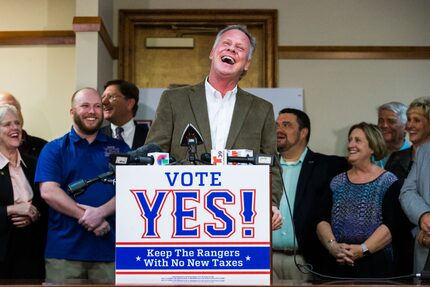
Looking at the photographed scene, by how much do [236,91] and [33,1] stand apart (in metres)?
3.37

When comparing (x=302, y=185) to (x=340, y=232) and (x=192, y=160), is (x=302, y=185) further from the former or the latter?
(x=192, y=160)

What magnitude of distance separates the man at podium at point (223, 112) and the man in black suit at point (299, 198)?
119cm

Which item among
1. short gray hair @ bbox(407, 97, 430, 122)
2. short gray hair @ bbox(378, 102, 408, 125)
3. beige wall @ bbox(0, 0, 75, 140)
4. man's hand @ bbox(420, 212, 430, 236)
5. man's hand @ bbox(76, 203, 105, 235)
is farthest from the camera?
beige wall @ bbox(0, 0, 75, 140)

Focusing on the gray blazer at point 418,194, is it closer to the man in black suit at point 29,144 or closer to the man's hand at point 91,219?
the man's hand at point 91,219

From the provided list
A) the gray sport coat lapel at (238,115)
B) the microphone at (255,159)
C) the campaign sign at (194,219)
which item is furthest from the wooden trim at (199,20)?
the campaign sign at (194,219)

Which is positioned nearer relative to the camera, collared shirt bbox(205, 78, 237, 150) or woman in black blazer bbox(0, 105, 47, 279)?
collared shirt bbox(205, 78, 237, 150)

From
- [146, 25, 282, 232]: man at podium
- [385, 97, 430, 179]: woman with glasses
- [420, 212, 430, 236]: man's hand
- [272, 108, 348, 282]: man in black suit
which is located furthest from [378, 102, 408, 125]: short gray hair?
[146, 25, 282, 232]: man at podium

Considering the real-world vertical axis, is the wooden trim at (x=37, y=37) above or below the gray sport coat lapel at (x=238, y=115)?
above

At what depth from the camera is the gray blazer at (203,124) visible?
9.77 ft

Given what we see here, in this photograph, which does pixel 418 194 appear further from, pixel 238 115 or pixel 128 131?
pixel 128 131

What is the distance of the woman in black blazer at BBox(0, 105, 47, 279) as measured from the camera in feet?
12.8

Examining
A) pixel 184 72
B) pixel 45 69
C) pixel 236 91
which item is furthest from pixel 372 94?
pixel 236 91

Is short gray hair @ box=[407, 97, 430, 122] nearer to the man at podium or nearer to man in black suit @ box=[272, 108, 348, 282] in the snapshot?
man in black suit @ box=[272, 108, 348, 282]

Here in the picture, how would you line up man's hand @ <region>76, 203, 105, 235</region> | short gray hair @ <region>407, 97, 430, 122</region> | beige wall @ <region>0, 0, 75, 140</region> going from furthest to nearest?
beige wall @ <region>0, 0, 75, 140</region>
short gray hair @ <region>407, 97, 430, 122</region>
man's hand @ <region>76, 203, 105, 235</region>
